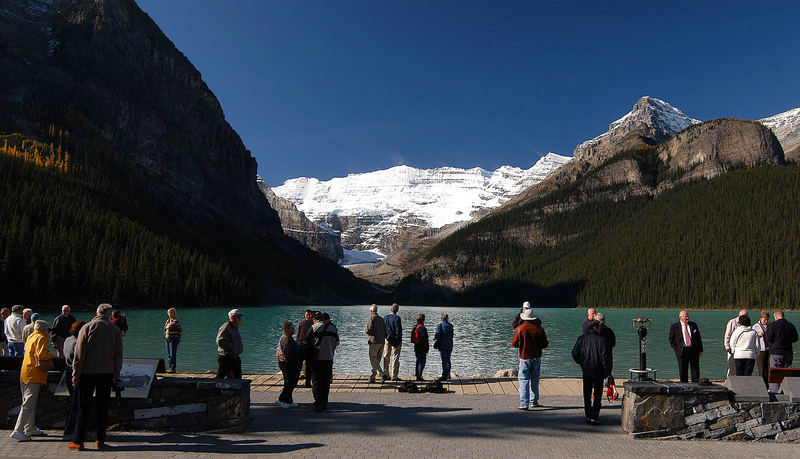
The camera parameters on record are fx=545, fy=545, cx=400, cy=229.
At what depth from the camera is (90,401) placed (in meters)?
9.41

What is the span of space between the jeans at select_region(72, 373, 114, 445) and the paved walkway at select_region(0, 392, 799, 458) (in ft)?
0.98

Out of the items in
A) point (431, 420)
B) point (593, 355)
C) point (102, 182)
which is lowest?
point (431, 420)

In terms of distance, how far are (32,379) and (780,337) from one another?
17.1 m

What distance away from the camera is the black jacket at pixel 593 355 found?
11.7m

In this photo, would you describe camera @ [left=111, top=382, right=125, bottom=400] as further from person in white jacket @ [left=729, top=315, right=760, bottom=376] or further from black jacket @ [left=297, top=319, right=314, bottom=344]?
person in white jacket @ [left=729, top=315, right=760, bottom=376]

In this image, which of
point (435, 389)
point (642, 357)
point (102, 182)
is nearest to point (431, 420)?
point (435, 389)

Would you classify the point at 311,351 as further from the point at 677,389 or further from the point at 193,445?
the point at 677,389

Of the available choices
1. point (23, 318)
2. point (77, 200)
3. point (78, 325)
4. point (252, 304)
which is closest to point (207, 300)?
point (252, 304)

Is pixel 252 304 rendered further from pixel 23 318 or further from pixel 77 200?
pixel 23 318

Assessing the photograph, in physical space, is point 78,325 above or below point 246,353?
above

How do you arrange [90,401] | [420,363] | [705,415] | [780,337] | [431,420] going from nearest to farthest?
[90,401]
[705,415]
[431,420]
[780,337]
[420,363]

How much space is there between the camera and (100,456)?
881 cm

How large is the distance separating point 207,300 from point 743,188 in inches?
6438

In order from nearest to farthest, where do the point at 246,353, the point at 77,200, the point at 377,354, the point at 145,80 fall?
the point at 377,354 < the point at 246,353 < the point at 77,200 < the point at 145,80
